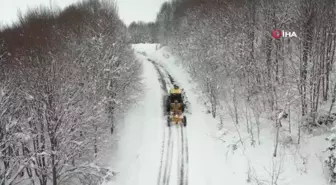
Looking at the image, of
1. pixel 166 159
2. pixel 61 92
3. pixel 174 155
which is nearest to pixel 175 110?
pixel 174 155

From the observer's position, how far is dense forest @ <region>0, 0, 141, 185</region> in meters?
17.6

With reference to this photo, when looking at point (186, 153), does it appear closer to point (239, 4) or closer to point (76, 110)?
point (76, 110)

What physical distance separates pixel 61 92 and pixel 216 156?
427 inches

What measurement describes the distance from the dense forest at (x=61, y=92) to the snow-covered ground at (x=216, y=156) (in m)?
1.95

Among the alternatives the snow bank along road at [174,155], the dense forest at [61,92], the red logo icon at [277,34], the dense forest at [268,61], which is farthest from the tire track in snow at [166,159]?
the red logo icon at [277,34]

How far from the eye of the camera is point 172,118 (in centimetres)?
2648

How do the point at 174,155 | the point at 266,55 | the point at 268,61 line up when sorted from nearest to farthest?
the point at 174,155 < the point at 268,61 < the point at 266,55

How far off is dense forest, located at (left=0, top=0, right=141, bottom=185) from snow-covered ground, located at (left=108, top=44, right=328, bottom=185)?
6.39 feet

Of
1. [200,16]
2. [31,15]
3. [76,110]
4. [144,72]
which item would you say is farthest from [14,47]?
[200,16]

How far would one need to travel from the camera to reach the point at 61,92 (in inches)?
716

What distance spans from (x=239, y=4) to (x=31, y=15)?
23.5 meters

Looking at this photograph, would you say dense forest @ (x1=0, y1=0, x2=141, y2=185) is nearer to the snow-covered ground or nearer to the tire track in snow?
the snow-covered ground

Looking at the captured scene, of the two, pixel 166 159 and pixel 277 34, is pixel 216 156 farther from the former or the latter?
pixel 277 34

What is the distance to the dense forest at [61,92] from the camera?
1756 centimetres
